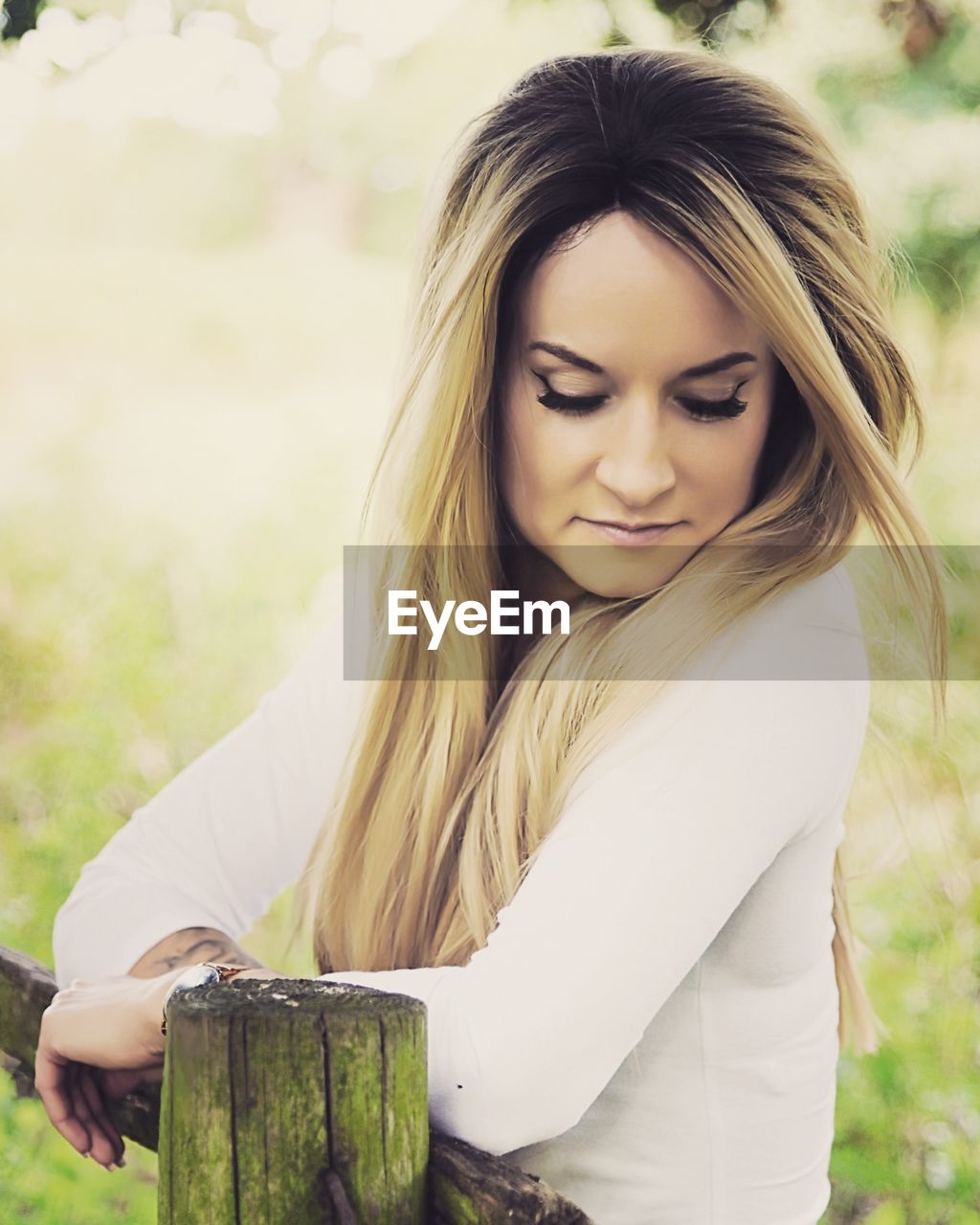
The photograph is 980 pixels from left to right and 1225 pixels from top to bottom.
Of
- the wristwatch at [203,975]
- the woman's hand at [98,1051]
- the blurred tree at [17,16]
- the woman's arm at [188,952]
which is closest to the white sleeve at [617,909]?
the wristwatch at [203,975]

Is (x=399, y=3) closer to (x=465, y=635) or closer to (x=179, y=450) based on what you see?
(x=179, y=450)

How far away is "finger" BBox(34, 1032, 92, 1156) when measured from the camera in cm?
150

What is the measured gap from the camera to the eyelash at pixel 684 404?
1582mm

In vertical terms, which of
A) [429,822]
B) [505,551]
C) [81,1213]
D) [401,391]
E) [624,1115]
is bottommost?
[81,1213]

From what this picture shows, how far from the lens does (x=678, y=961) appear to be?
4.34 ft

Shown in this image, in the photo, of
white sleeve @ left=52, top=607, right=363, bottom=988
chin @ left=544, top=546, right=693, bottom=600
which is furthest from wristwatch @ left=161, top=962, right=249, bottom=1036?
chin @ left=544, top=546, right=693, bottom=600

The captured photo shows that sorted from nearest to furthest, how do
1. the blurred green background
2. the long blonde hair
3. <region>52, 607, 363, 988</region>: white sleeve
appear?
the long blonde hair → <region>52, 607, 363, 988</region>: white sleeve → the blurred green background

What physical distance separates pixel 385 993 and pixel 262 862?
91 centimetres

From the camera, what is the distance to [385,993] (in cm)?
117

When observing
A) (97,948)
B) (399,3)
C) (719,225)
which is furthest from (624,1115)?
(399,3)

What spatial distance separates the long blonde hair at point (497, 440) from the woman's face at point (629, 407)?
0.10 ft

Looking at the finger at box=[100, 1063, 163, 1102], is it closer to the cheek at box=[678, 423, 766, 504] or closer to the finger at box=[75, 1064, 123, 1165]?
the finger at box=[75, 1064, 123, 1165]

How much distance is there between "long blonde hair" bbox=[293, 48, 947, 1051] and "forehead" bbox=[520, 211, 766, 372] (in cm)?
2

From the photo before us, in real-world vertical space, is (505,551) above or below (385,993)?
above
